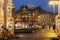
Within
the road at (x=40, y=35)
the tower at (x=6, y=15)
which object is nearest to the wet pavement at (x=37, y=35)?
the road at (x=40, y=35)

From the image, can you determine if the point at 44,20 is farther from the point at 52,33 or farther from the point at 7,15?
the point at 7,15

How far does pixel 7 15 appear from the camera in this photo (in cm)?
416

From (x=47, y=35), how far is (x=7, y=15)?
3.20 feet

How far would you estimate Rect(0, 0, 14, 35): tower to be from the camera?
4152 millimetres

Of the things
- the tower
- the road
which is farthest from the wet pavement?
the tower

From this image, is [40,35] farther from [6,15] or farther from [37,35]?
[6,15]

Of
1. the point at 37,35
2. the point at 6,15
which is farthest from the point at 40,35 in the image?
the point at 6,15

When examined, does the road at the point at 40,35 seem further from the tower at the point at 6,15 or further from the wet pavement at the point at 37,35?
the tower at the point at 6,15

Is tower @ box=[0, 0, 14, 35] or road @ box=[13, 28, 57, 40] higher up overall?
tower @ box=[0, 0, 14, 35]

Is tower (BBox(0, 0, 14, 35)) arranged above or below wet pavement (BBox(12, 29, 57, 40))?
above

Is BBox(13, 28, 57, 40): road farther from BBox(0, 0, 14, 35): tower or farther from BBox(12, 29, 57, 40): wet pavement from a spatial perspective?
BBox(0, 0, 14, 35): tower

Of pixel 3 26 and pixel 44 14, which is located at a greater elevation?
pixel 44 14

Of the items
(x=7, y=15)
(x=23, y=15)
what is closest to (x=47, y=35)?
(x=23, y=15)

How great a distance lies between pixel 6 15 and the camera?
4.16m
